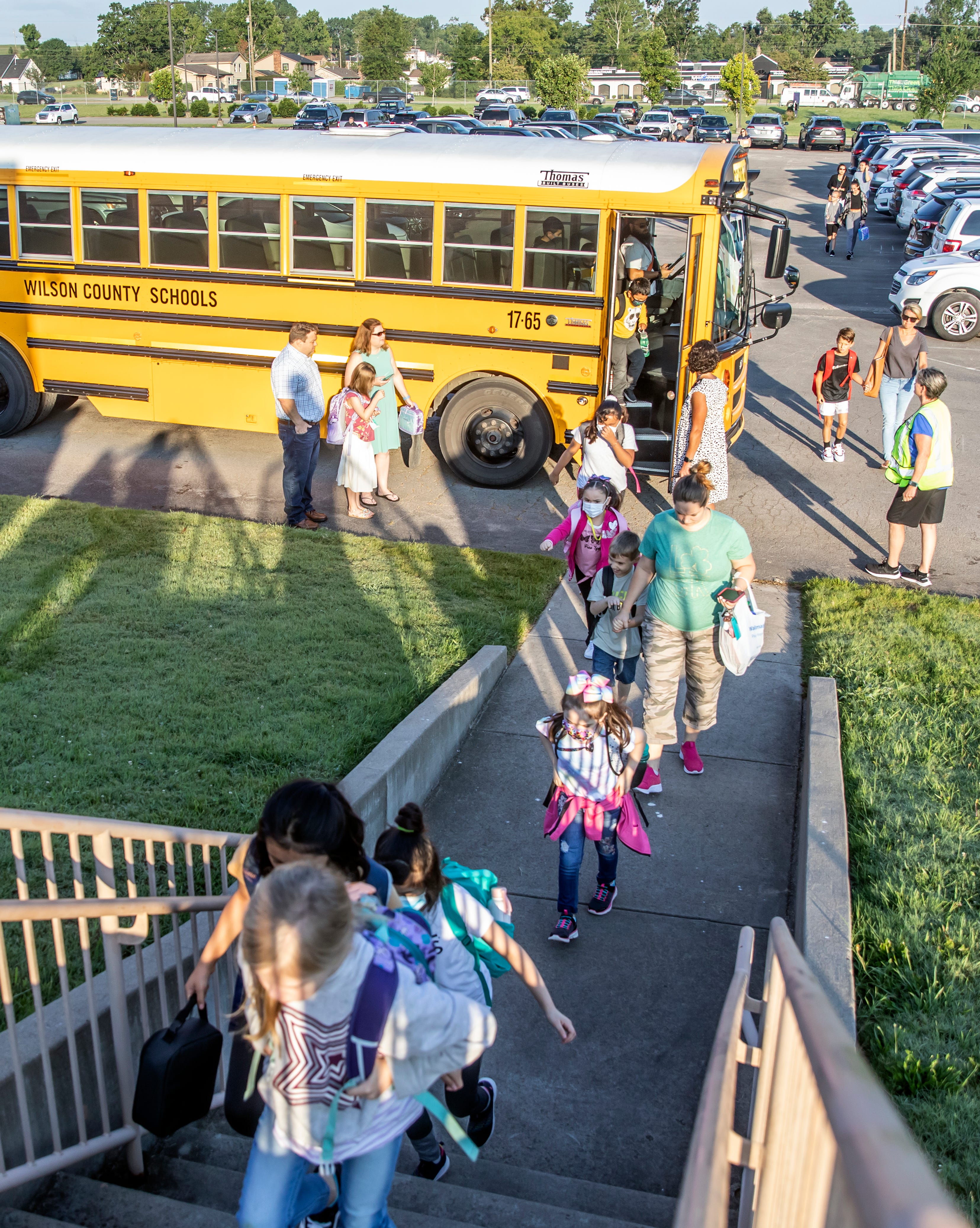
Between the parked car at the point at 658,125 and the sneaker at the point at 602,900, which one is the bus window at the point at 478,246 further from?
the parked car at the point at 658,125

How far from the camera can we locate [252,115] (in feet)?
182

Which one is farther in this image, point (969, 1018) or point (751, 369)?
point (751, 369)

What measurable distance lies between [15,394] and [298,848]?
1020 cm

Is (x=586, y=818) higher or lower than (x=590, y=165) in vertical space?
lower

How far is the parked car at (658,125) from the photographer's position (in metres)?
45.2

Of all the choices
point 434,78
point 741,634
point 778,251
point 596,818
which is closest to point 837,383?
point 778,251

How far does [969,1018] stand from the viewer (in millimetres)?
3814

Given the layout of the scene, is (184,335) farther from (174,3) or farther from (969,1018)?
(174,3)

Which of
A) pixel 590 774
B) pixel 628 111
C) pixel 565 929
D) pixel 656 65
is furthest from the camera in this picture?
pixel 656 65

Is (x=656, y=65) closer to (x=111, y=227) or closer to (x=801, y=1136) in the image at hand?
(x=111, y=227)

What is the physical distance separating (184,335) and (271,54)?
119861mm

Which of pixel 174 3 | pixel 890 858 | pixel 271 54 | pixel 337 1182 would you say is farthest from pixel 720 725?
pixel 271 54

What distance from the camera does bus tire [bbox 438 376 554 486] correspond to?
404 inches

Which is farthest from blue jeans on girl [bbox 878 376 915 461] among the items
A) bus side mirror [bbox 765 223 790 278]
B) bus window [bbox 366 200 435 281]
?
bus window [bbox 366 200 435 281]
